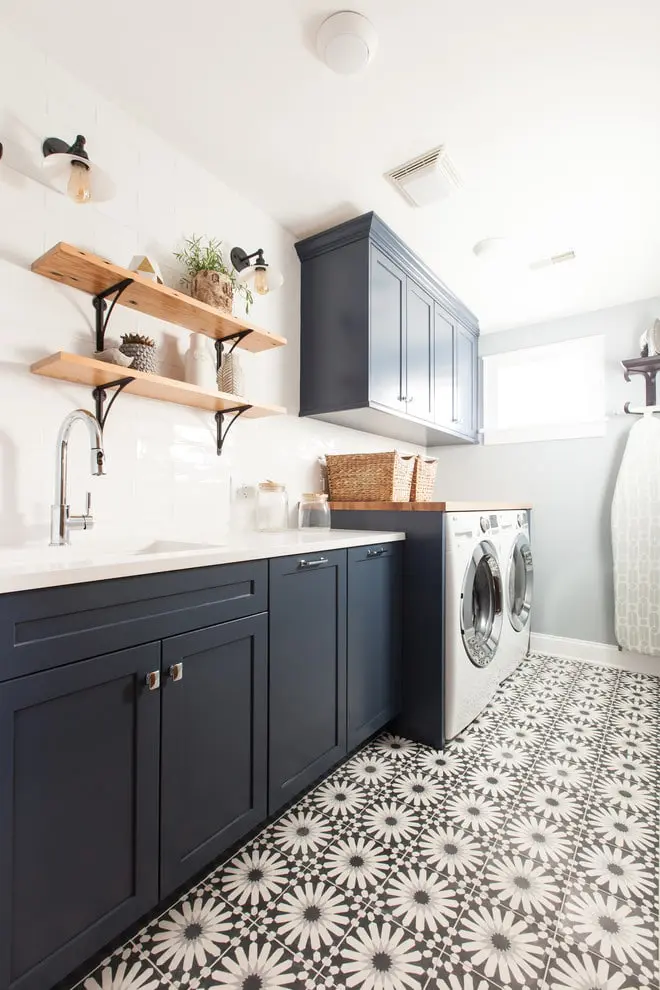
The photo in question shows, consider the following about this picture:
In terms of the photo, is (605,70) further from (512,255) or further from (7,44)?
(7,44)

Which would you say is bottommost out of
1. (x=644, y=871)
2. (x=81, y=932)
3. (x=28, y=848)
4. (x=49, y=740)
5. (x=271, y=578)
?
(x=644, y=871)

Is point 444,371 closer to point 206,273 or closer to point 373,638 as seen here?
point 206,273

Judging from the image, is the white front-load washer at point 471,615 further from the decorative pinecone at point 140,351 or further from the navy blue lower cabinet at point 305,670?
the decorative pinecone at point 140,351

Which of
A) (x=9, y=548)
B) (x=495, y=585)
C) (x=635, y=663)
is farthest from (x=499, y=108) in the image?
(x=635, y=663)

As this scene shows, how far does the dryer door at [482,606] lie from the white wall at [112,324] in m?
1.08

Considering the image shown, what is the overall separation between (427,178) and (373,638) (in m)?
1.95

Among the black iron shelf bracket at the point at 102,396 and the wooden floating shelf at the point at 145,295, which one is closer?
the wooden floating shelf at the point at 145,295

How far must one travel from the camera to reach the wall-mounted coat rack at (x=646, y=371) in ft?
9.82

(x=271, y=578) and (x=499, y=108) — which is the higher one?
(x=499, y=108)

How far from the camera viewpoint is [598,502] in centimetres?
325

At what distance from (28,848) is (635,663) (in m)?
3.38

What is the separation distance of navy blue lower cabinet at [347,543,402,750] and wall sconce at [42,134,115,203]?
4.67 feet

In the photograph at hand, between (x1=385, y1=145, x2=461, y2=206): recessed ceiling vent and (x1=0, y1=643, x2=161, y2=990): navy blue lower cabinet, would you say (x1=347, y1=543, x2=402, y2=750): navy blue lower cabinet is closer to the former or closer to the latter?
(x1=0, y1=643, x2=161, y2=990): navy blue lower cabinet

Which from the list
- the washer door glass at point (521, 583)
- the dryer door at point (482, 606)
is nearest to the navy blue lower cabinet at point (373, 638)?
the dryer door at point (482, 606)
